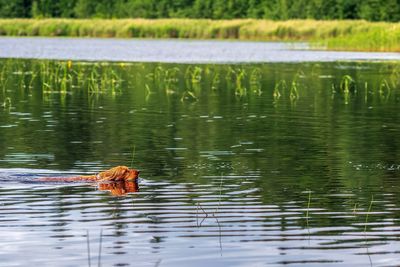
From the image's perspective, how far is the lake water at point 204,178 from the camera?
14742mm

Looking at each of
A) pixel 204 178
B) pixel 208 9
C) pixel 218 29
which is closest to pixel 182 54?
pixel 218 29

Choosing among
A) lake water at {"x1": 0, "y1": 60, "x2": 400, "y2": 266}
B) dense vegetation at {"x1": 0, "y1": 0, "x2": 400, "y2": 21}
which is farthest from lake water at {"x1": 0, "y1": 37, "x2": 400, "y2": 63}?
lake water at {"x1": 0, "y1": 60, "x2": 400, "y2": 266}

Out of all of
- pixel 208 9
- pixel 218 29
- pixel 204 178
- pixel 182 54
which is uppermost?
pixel 204 178

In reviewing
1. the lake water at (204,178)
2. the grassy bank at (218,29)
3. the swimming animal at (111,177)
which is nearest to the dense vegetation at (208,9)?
the grassy bank at (218,29)

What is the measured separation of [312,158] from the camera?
2420cm

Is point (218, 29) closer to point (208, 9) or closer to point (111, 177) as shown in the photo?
point (208, 9)

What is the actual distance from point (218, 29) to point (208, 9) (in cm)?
2062

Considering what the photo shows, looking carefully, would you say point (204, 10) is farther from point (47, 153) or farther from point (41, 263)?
point (41, 263)

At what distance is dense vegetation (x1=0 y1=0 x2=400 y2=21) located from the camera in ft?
374

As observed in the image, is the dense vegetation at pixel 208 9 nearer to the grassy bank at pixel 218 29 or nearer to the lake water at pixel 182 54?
the grassy bank at pixel 218 29

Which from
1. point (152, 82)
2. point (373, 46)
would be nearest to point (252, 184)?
point (152, 82)

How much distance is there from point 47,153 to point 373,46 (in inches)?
2161

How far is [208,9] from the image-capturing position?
415 ft

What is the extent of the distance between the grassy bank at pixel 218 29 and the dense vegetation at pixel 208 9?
10.3 metres
